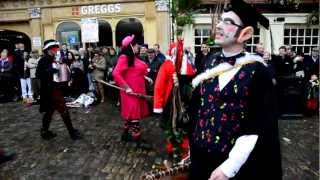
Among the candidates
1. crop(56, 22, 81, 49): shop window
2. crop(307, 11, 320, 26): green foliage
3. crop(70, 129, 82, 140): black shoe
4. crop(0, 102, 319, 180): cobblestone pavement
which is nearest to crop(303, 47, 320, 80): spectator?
crop(0, 102, 319, 180): cobblestone pavement

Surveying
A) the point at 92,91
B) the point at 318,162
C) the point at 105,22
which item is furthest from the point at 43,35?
the point at 318,162

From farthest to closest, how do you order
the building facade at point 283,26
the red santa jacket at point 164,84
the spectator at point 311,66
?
the building facade at point 283,26 < the spectator at point 311,66 < the red santa jacket at point 164,84

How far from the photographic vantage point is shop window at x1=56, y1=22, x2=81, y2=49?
19.1 meters

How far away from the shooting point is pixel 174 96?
5582mm

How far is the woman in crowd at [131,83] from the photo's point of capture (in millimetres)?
6980

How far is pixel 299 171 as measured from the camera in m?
5.82

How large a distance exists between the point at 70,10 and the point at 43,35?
1795mm

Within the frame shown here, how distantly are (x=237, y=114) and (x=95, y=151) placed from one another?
4.71m

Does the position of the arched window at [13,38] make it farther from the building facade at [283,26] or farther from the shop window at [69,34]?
the building facade at [283,26]

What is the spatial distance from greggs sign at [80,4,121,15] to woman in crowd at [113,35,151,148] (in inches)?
500

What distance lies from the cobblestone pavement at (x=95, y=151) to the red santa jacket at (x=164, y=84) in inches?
39.1

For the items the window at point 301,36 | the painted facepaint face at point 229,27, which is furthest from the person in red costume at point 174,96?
the window at point 301,36

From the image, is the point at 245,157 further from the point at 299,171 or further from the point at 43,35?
the point at 43,35

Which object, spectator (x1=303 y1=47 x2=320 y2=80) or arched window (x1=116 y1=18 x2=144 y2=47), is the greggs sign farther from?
spectator (x1=303 y1=47 x2=320 y2=80)
